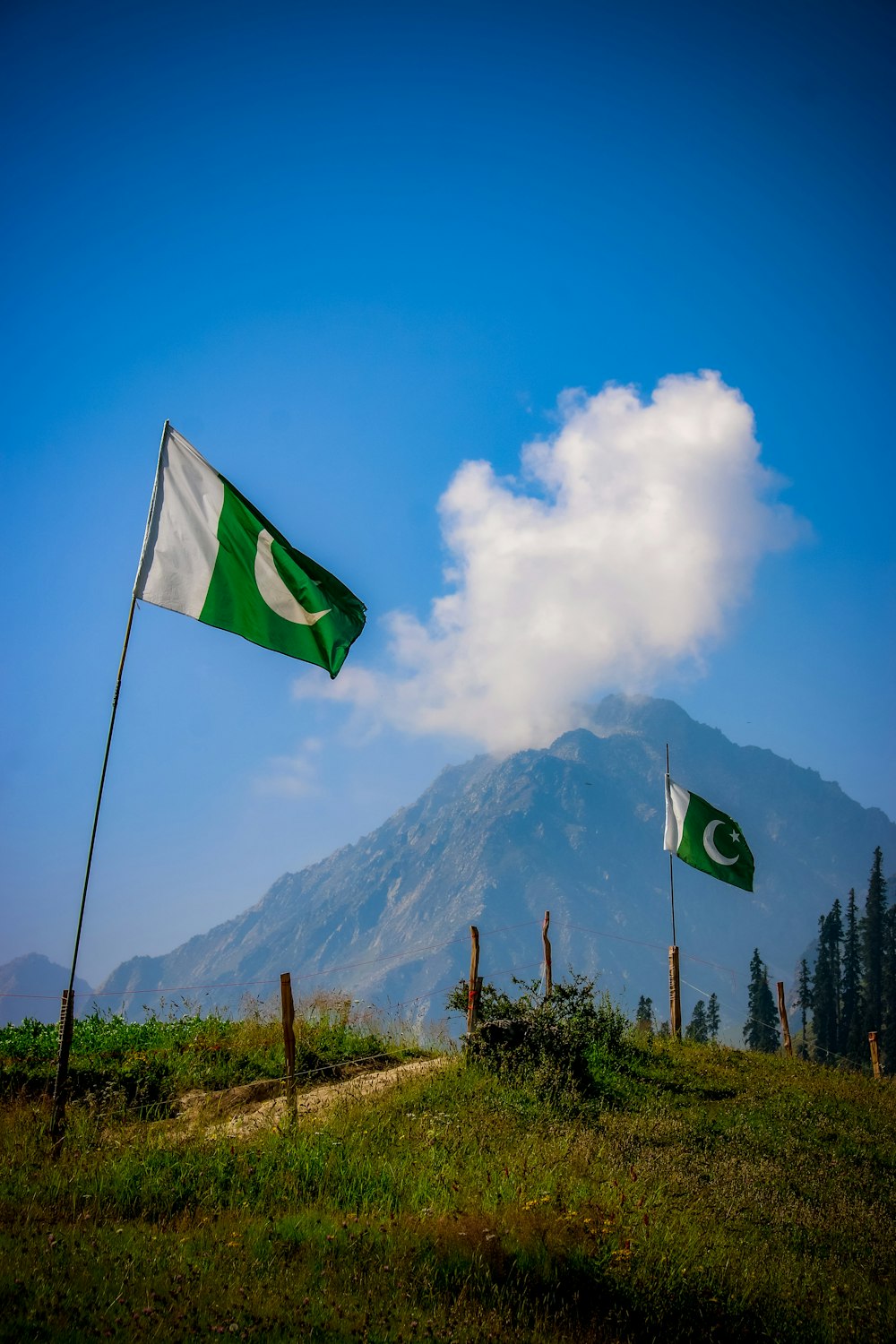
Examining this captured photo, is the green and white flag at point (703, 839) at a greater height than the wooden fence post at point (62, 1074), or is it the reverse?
the green and white flag at point (703, 839)

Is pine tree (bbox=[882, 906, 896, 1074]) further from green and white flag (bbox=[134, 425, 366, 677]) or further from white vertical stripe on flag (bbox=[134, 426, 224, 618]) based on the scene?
white vertical stripe on flag (bbox=[134, 426, 224, 618])

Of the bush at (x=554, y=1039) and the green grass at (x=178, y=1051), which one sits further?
the bush at (x=554, y=1039)

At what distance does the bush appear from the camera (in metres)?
13.2

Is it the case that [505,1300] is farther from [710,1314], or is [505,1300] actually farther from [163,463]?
[163,463]

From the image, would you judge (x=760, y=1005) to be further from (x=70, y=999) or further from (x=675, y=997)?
(x=70, y=999)

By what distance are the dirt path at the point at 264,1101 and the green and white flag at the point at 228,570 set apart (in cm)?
578

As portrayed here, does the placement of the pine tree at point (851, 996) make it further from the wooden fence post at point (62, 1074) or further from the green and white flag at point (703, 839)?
the wooden fence post at point (62, 1074)

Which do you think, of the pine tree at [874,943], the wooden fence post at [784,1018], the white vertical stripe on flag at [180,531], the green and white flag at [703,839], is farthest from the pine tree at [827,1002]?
the white vertical stripe on flag at [180,531]

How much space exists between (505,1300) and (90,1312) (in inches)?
114

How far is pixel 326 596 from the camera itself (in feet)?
32.0

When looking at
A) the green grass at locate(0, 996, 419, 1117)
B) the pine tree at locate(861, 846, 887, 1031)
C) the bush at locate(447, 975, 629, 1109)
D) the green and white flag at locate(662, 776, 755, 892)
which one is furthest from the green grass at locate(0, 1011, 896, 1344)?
the pine tree at locate(861, 846, 887, 1031)

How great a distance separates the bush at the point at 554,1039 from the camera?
43.4 ft

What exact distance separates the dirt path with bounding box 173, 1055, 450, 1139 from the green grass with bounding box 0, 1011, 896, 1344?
1.96ft

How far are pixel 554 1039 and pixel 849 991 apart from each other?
107040mm
